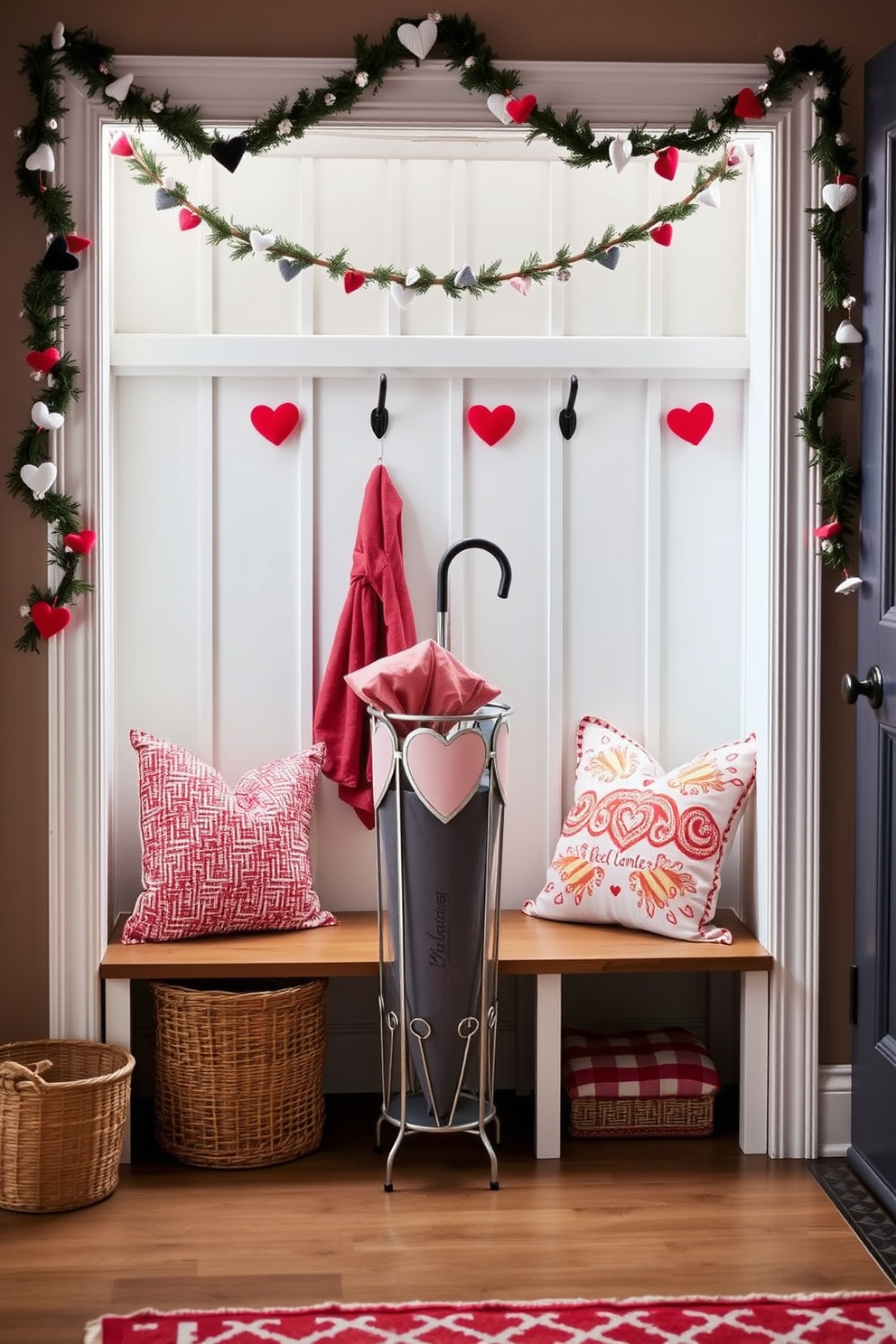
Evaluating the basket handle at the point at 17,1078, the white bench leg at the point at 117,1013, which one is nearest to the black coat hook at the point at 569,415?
the white bench leg at the point at 117,1013

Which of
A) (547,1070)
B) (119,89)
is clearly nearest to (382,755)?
(547,1070)

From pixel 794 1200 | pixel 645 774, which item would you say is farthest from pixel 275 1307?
pixel 645 774

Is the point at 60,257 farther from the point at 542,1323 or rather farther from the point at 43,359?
the point at 542,1323

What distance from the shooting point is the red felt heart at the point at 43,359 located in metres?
2.86

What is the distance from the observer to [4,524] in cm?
295

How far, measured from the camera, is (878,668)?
2.85 m

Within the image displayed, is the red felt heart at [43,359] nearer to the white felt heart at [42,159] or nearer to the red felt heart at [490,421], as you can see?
the white felt heart at [42,159]

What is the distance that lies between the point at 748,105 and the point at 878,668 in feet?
3.88

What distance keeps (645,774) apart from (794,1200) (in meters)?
0.97

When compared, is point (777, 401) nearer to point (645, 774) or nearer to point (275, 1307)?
point (645, 774)

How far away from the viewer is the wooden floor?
8.11 feet

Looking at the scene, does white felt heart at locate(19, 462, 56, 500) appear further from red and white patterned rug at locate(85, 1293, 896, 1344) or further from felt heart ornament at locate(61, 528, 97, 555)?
red and white patterned rug at locate(85, 1293, 896, 1344)

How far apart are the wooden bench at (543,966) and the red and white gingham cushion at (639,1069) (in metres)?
0.11

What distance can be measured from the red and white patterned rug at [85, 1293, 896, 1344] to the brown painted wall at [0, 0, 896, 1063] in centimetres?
83
